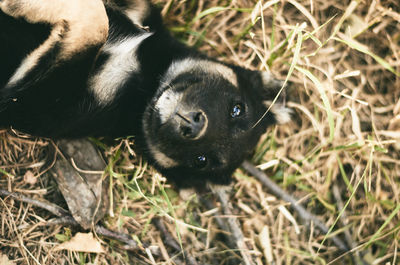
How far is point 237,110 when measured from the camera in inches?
102

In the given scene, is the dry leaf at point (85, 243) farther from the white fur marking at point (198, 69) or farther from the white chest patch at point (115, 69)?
the white fur marking at point (198, 69)

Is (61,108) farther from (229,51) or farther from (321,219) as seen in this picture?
(321,219)

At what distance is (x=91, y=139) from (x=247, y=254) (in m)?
1.57

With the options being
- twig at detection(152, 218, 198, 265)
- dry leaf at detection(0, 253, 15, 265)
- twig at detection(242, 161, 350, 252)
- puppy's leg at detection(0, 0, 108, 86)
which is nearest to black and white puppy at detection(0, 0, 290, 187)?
puppy's leg at detection(0, 0, 108, 86)

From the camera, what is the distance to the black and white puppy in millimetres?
2225

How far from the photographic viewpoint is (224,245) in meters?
3.22

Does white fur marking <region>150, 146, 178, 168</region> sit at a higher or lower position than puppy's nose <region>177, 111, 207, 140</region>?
lower

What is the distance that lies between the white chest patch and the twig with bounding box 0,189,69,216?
3.07ft

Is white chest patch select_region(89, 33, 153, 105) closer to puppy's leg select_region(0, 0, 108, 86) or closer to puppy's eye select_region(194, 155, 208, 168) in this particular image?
puppy's leg select_region(0, 0, 108, 86)

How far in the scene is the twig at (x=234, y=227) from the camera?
3.01 m

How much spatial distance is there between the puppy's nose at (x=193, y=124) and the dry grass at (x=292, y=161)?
2.32ft

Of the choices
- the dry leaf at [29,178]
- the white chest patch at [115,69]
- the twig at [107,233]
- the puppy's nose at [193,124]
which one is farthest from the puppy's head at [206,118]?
the dry leaf at [29,178]

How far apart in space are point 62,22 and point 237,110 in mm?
1232

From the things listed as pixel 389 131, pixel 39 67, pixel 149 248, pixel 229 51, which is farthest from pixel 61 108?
pixel 389 131
